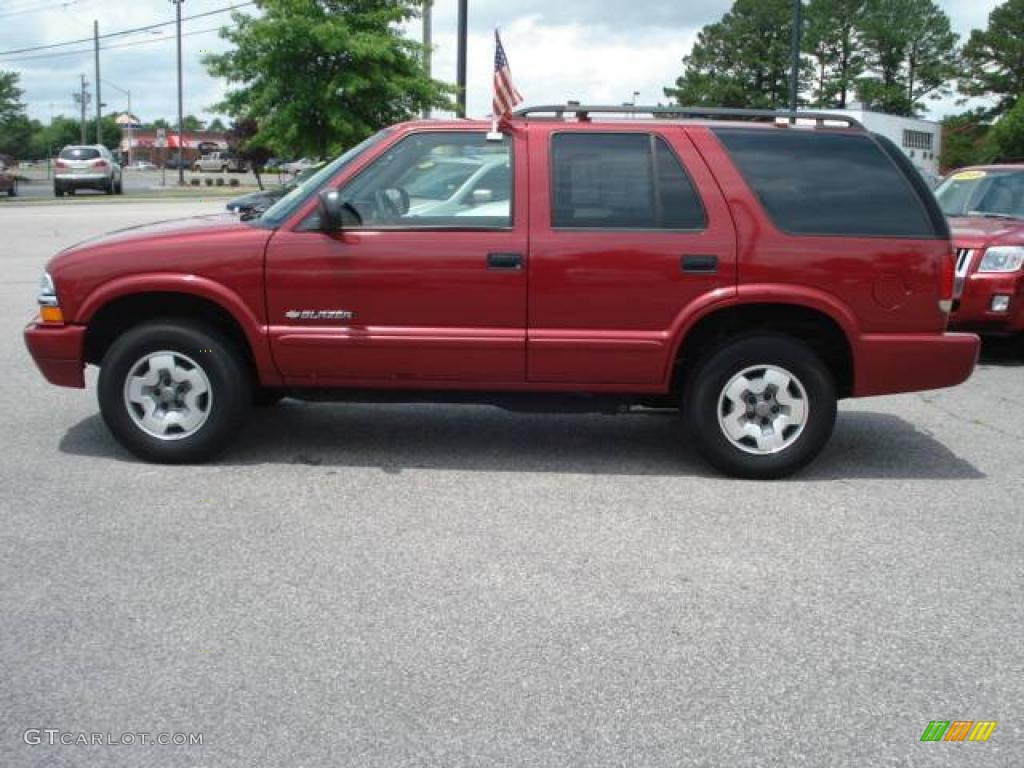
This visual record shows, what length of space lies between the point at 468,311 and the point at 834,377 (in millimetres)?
2064

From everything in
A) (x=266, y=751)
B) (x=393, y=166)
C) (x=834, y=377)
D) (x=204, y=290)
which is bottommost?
(x=266, y=751)

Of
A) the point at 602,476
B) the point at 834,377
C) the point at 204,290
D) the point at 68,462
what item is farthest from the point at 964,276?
the point at 68,462

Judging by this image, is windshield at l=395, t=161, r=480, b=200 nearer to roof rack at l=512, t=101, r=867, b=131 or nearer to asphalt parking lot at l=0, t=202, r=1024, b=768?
roof rack at l=512, t=101, r=867, b=131

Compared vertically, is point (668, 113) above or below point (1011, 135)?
below

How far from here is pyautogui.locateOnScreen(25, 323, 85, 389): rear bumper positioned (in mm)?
6086

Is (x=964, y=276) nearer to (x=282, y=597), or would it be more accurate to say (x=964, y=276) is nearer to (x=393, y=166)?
(x=393, y=166)

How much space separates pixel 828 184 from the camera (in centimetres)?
599

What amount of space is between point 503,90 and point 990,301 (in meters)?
5.23

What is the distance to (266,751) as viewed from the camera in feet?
10.7

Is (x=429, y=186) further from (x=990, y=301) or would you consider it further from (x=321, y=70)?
(x=321, y=70)

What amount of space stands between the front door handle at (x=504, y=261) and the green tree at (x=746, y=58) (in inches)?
3367

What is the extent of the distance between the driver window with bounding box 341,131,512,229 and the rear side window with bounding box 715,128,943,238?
1.23m

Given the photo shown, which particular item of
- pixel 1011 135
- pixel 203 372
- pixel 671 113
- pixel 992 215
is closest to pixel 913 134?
pixel 1011 135

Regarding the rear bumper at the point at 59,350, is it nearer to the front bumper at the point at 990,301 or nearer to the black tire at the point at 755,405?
the black tire at the point at 755,405
